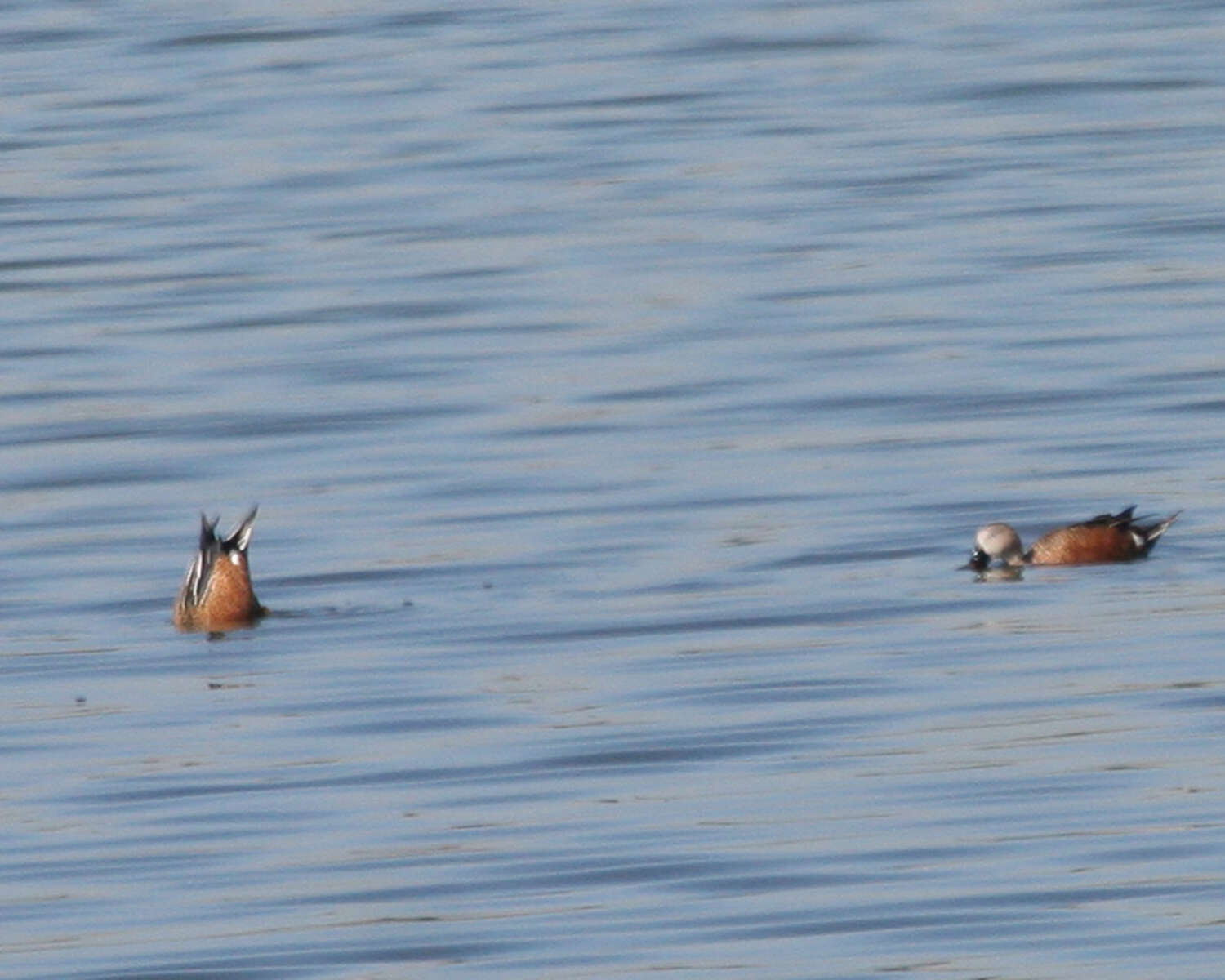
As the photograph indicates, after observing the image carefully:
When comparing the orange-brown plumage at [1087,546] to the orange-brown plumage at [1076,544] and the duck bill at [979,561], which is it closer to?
the orange-brown plumage at [1076,544]

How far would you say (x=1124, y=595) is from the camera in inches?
449

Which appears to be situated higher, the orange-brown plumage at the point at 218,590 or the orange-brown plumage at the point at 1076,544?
the orange-brown plumage at the point at 1076,544

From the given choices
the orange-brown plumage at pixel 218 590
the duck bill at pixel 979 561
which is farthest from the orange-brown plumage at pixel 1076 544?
the orange-brown plumage at pixel 218 590

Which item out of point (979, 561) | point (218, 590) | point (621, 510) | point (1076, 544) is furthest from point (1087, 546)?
point (218, 590)

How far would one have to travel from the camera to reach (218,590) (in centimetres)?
1131

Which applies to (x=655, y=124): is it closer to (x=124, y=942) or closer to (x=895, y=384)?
(x=895, y=384)

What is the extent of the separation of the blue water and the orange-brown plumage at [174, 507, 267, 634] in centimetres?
10

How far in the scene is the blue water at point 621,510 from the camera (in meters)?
7.93

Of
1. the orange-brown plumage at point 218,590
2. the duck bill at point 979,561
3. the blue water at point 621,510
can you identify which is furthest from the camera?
the duck bill at point 979,561

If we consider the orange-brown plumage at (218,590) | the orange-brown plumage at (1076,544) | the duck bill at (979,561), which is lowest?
the orange-brown plumage at (218,590)

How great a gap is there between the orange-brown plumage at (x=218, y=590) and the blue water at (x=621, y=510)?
0.10 metres

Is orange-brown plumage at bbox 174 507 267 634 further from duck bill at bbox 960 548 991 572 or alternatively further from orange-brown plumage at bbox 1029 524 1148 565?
orange-brown plumage at bbox 1029 524 1148 565

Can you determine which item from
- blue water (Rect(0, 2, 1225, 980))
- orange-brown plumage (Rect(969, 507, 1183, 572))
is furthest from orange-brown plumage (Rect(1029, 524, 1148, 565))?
blue water (Rect(0, 2, 1225, 980))

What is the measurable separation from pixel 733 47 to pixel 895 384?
41.5 feet
